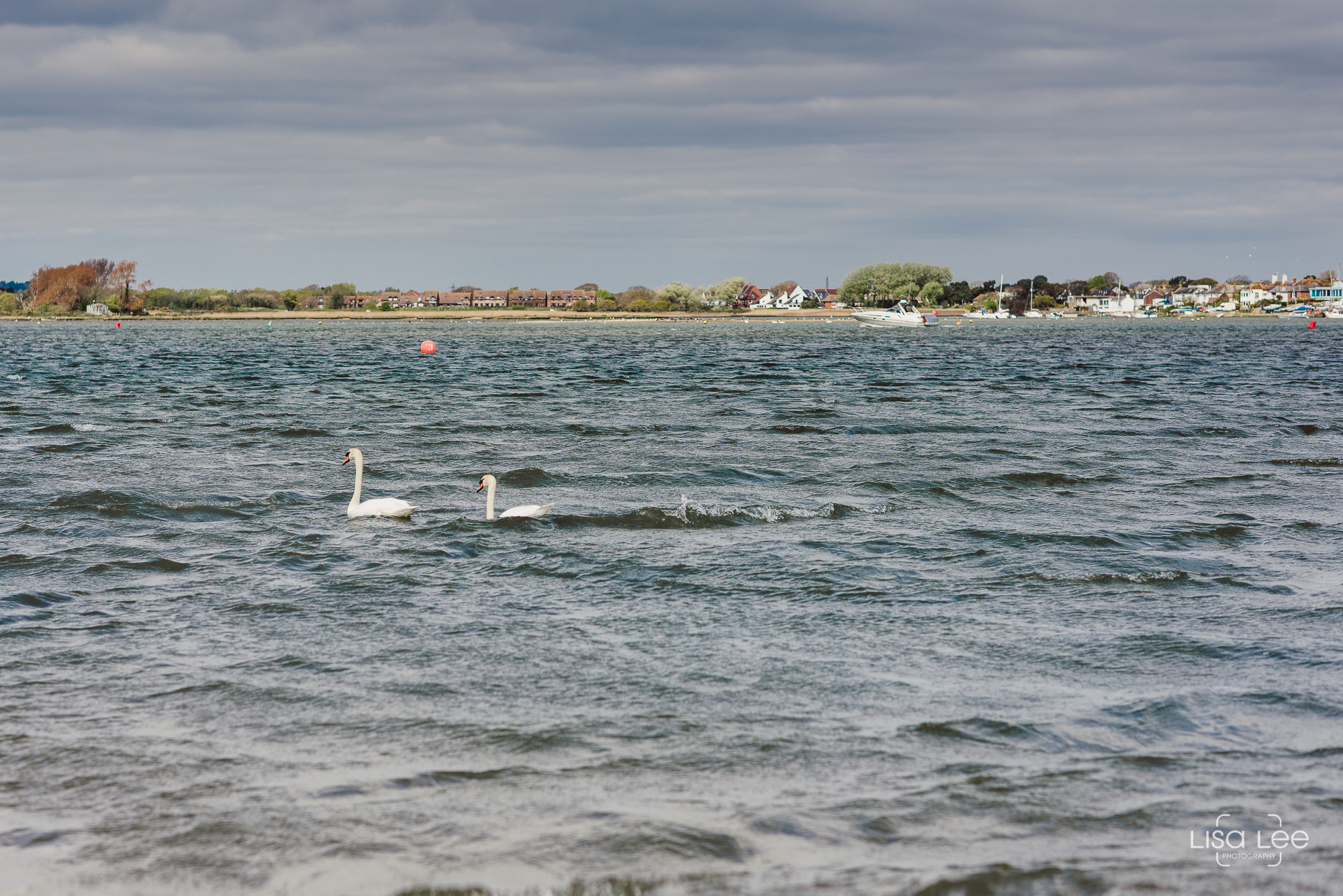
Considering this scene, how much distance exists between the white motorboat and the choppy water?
13383 cm

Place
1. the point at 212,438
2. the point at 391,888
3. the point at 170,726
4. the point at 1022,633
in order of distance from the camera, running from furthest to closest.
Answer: the point at 212,438, the point at 1022,633, the point at 170,726, the point at 391,888

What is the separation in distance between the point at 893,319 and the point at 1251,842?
15171 centimetres

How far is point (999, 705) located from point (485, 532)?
6922 millimetres

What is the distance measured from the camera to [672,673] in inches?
288

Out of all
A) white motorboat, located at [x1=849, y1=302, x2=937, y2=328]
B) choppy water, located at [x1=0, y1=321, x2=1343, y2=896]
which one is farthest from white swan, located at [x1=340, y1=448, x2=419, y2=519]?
white motorboat, located at [x1=849, y1=302, x2=937, y2=328]

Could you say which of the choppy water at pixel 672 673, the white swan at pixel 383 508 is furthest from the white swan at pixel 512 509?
the white swan at pixel 383 508

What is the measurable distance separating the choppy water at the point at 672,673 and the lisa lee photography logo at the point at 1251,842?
43mm

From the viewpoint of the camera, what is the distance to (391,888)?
4.60 m

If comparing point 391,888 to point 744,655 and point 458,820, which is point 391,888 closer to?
point 458,820

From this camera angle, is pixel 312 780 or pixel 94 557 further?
pixel 94 557

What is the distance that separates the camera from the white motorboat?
150 metres

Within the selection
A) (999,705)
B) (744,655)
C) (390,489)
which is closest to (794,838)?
(999,705)

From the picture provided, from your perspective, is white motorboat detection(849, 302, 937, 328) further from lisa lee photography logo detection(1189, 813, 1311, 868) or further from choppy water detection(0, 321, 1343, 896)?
lisa lee photography logo detection(1189, 813, 1311, 868)

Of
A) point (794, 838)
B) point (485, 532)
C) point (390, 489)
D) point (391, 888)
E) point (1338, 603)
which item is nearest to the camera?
point (391, 888)
